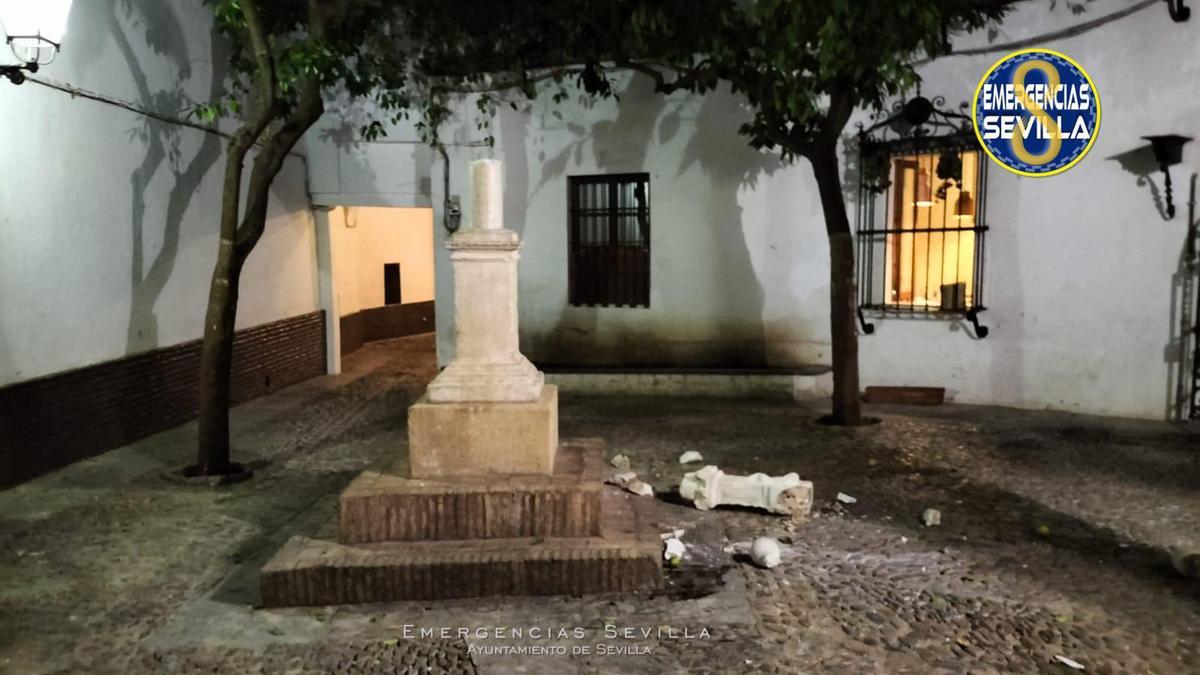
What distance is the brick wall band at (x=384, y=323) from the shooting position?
14719 millimetres

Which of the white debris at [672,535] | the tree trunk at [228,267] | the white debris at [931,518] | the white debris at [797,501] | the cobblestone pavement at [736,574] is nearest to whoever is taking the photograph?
the cobblestone pavement at [736,574]

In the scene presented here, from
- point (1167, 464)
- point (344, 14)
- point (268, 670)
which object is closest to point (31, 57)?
point (344, 14)

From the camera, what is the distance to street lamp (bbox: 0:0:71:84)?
5875mm

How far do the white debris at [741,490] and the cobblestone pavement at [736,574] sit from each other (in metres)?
0.10

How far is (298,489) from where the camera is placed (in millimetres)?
6902

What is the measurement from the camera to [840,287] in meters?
8.64

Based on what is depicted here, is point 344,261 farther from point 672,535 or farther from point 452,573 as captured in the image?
point 452,573

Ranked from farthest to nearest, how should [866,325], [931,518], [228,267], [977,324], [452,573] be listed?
[866,325], [977,324], [228,267], [931,518], [452,573]

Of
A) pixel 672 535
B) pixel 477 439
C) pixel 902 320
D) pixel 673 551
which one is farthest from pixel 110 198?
pixel 902 320

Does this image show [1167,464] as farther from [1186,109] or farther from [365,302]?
[365,302]

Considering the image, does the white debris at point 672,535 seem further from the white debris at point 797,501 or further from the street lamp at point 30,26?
the street lamp at point 30,26

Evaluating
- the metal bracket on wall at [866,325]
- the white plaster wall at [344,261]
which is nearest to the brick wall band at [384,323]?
the white plaster wall at [344,261]

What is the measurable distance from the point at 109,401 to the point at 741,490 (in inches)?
222

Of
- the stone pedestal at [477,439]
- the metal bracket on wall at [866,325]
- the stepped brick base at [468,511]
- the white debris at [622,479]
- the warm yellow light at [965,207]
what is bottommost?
the white debris at [622,479]
